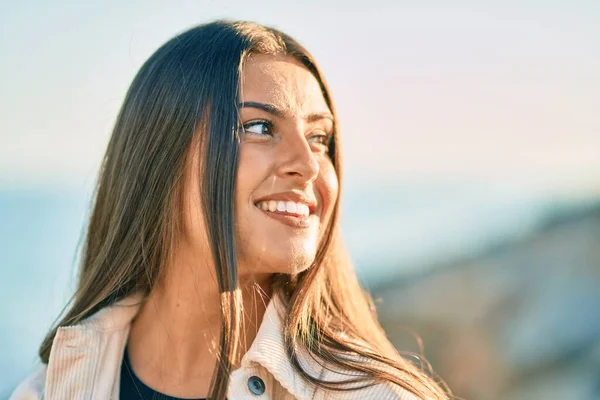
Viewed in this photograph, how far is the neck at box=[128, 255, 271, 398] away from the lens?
2.46 metres

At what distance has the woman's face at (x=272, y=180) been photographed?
228 cm

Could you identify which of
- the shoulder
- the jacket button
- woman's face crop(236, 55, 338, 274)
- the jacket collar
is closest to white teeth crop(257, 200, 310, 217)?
woman's face crop(236, 55, 338, 274)

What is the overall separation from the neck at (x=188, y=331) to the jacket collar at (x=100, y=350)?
0.10 meters

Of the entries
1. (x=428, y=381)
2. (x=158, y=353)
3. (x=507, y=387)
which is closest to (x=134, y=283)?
(x=158, y=353)

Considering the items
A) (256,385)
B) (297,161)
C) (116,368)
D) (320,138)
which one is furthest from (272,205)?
(116,368)

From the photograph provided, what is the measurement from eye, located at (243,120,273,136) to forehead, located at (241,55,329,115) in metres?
0.07

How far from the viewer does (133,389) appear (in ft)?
8.18

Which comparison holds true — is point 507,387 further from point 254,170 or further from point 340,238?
point 254,170

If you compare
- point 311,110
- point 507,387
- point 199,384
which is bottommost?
point 507,387

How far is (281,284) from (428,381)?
62 cm

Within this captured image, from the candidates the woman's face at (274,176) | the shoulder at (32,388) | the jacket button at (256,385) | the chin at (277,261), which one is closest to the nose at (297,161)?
the woman's face at (274,176)

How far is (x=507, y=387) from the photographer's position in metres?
4.54

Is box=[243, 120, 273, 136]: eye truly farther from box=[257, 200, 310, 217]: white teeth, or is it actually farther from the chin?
the chin

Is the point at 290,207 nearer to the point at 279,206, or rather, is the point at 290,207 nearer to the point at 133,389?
the point at 279,206
